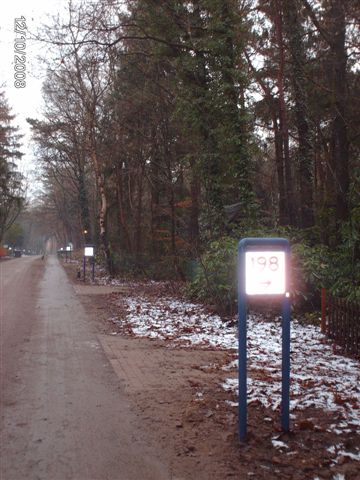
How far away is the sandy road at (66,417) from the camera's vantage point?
420cm

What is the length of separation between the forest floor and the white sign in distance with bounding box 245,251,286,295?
1482 mm

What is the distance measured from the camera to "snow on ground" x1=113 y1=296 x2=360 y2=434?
581cm

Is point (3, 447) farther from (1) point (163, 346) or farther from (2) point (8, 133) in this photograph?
(2) point (8, 133)

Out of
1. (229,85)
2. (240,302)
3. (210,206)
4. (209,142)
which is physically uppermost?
(229,85)

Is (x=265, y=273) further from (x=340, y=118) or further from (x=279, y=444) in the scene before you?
(x=340, y=118)

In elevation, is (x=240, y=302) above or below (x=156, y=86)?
below

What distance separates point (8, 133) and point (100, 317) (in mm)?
45849

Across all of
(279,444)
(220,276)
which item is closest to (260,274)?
(279,444)

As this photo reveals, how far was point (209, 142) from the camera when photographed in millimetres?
16953

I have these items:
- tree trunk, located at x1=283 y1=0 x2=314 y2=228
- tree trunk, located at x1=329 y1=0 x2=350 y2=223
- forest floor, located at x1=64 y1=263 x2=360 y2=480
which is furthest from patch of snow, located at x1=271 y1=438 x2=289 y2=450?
tree trunk, located at x1=283 y1=0 x2=314 y2=228

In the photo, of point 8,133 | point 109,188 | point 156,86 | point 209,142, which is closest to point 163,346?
point 209,142

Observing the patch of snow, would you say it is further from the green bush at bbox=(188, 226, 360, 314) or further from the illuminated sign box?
the green bush at bbox=(188, 226, 360, 314)

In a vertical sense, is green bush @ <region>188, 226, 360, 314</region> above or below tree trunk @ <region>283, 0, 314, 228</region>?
below

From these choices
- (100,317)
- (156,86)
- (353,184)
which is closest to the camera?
(100,317)
